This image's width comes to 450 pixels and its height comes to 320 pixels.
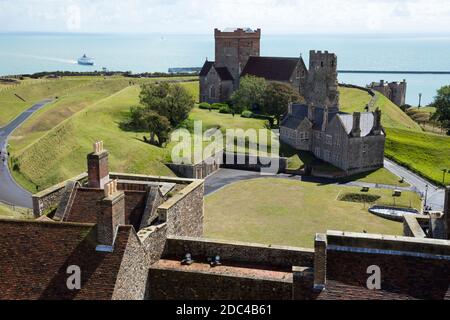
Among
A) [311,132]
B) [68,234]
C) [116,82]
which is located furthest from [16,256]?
[116,82]

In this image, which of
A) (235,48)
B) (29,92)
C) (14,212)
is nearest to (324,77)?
(235,48)

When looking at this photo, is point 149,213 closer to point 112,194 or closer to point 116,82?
point 112,194

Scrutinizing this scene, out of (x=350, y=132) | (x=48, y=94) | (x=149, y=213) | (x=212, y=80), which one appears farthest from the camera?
(x=48, y=94)

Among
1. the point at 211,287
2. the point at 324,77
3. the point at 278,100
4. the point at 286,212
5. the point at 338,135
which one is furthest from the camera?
the point at 324,77

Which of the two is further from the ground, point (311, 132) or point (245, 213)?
point (311, 132)

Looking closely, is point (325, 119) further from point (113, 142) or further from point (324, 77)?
point (113, 142)

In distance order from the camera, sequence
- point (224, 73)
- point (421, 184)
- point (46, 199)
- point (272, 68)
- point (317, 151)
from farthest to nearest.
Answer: point (224, 73) → point (272, 68) → point (317, 151) → point (421, 184) → point (46, 199)
